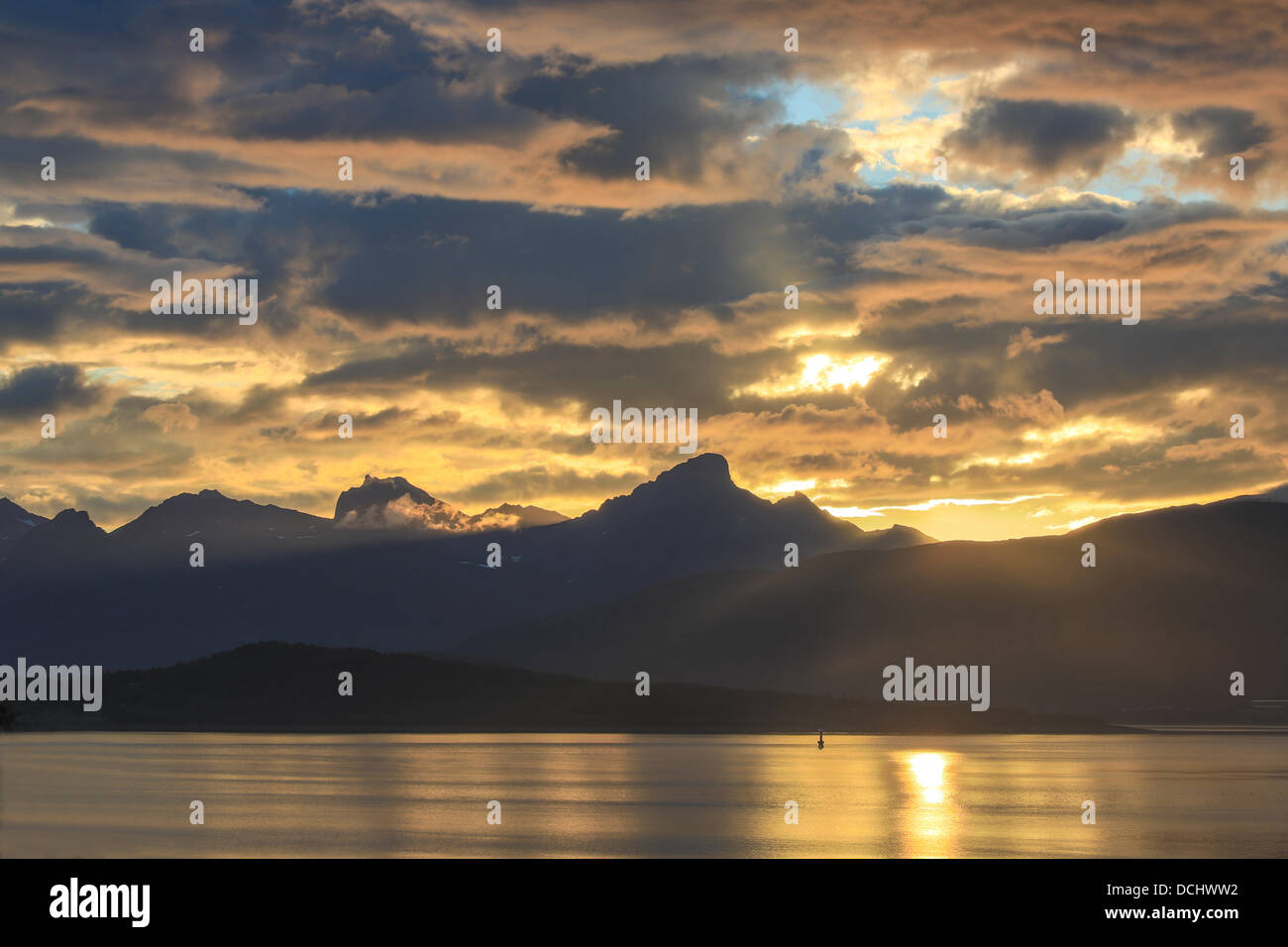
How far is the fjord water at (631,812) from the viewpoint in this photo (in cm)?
9219

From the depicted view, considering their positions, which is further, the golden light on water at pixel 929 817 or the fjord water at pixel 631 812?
the golden light on water at pixel 929 817

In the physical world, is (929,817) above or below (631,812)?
below

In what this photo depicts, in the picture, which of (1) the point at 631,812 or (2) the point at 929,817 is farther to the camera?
(1) the point at 631,812

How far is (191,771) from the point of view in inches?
6954

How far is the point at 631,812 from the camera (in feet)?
393

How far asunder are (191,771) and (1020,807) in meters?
102

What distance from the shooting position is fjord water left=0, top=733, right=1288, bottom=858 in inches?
3629

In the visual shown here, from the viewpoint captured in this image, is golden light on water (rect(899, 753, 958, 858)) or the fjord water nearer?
the fjord water
